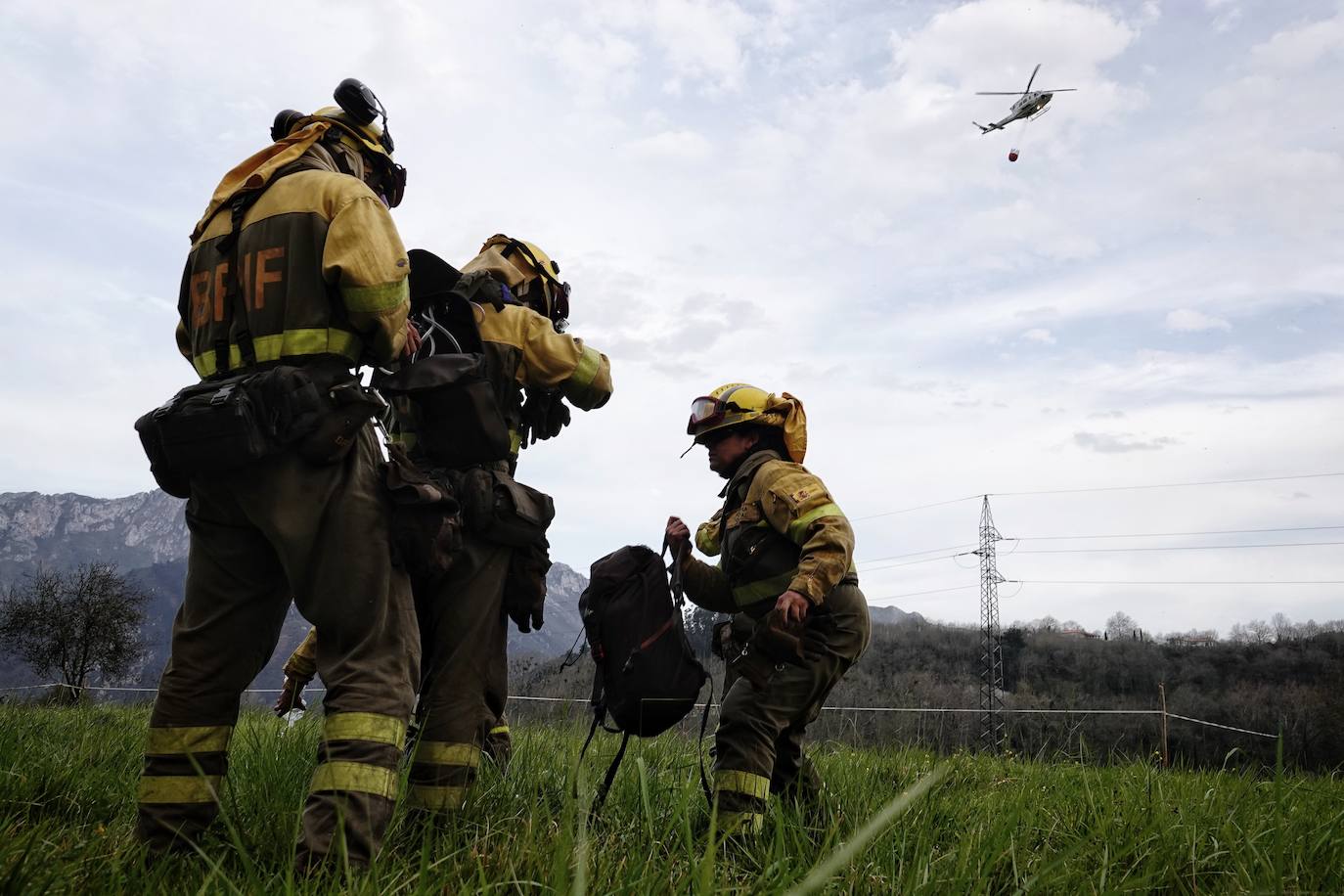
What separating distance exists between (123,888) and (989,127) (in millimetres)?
48912

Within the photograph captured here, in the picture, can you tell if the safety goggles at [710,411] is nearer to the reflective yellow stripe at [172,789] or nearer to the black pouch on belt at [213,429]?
the black pouch on belt at [213,429]

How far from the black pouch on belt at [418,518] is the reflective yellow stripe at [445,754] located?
0.78 meters

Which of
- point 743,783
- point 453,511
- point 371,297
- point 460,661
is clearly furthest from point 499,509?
point 743,783

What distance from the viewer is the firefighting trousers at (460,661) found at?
3.37 m

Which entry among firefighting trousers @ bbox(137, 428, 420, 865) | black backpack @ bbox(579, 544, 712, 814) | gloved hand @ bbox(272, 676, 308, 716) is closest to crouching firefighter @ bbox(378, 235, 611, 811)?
firefighting trousers @ bbox(137, 428, 420, 865)

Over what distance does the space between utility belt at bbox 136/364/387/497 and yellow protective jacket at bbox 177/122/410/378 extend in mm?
152

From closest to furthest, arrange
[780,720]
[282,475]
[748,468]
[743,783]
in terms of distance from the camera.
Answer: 1. [282,475]
2. [743,783]
3. [780,720]
4. [748,468]

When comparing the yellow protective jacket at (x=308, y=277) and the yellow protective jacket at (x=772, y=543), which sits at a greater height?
the yellow protective jacket at (x=308, y=277)

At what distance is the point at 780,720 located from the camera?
4.03m

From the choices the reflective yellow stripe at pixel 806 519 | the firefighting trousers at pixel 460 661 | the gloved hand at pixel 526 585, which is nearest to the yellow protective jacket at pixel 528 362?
the gloved hand at pixel 526 585

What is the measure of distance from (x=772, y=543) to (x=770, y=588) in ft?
0.74

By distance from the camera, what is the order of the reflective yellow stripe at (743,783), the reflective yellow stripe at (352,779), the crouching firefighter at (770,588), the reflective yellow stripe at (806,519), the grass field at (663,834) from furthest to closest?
the reflective yellow stripe at (806,519) → the crouching firefighter at (770,588) → the reflective yellow stripe at (743,783) → the reflective yellow stripe at (352,779) → the grass field at (663,834)

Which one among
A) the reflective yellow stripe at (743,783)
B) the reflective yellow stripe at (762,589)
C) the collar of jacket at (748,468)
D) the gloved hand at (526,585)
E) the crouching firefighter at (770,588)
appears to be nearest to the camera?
the gloved hand at (526,585)

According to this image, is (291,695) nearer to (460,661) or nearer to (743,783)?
→ (460,661)
